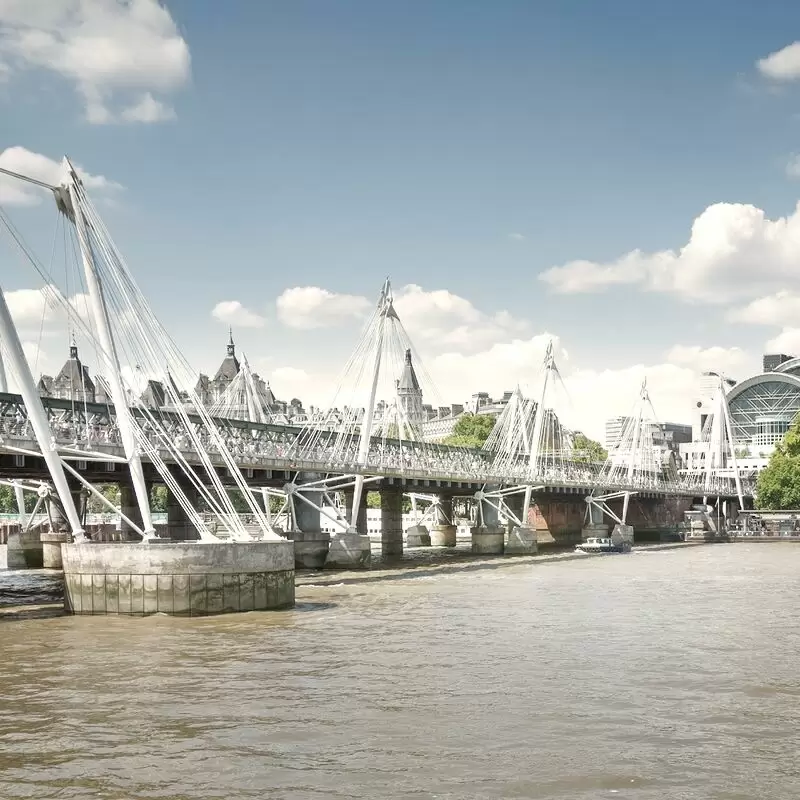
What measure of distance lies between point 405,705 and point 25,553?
60.4m

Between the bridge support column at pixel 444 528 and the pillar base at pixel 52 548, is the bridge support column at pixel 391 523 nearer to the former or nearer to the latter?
the bridge support column at pixel 444 528

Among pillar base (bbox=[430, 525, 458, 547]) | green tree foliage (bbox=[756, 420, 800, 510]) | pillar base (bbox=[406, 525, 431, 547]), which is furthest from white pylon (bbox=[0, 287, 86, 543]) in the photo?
green tree foliage (bbox=[756, 420, 800, 510])

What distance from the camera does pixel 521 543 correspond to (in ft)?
295

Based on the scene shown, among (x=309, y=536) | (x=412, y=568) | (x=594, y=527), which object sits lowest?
(x=412, y=568)

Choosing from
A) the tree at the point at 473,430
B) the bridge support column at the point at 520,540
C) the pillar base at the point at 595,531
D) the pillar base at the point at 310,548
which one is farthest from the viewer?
the tree at the point at 473,430

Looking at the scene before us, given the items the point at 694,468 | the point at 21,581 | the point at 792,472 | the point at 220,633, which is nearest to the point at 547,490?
the point at 792,472

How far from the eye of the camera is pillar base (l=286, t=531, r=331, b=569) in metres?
63.9

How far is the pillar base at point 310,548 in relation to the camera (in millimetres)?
63916

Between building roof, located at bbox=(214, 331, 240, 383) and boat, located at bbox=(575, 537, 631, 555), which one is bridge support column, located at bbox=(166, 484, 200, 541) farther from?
building roof, located at bbox=(214, 331, 240, 383)

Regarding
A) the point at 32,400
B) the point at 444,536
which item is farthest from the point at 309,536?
the point at 444,536

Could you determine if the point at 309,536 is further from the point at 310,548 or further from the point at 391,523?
the point at 391,523

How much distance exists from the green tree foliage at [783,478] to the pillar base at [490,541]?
1549 inches

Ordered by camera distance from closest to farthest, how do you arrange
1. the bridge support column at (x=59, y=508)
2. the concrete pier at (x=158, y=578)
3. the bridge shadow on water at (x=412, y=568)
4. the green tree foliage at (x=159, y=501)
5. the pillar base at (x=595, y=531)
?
the concrete pier at (x=158, y=578) → the bridge shadow on water at (x=412, y=568) → the bridge support column at (x=59, y=508) → the pillar base at (x=595, y=531) → the green tree foliage at (x=159, y=501)

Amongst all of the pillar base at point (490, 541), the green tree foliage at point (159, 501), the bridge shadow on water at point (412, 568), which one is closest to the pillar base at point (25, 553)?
the bridge shadow on water at point (412, 568)
